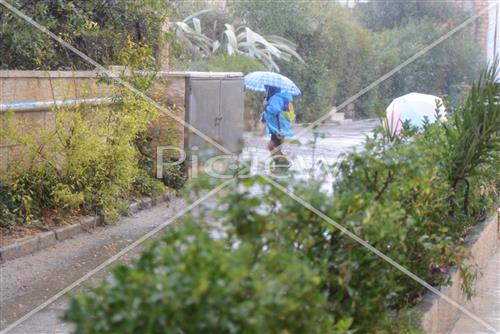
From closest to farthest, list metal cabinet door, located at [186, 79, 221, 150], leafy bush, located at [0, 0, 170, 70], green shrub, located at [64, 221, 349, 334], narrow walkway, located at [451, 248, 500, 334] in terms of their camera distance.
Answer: green shrub, located at [64, 221, 349, 334]
narrow walkway, located at [451, 248, 500, 334]
leafy bush, located at [0, 0, 170, 70]
metal cabinet door, located at [186, 79, 221, 150]

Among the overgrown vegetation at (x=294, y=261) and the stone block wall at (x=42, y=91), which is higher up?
the overgrown vegetation at (x=294, y=261)

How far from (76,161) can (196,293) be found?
7.93m

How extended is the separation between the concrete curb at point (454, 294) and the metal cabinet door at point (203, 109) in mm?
5737

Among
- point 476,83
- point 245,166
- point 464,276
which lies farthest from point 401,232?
point 476,83

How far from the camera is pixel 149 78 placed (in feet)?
41.0

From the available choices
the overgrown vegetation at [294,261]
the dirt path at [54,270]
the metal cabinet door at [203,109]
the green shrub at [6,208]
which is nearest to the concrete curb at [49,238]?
the dirt path at [54,270]

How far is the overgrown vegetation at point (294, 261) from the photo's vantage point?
2945 millimetres

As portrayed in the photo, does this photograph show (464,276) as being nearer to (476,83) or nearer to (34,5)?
(476,83)

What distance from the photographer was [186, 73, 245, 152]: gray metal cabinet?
14336 mm

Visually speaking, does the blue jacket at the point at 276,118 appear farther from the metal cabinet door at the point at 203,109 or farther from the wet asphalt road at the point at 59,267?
the wet asphalt road at the point at 59,267

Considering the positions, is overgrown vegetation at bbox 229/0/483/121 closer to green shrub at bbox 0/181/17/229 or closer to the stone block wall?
the stone block wall

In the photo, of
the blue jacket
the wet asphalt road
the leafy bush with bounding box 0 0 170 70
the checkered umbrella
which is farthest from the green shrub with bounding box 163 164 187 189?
the checkered umbrella

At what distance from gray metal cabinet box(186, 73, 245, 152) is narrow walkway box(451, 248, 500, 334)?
591cm

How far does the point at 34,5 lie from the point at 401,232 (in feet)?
29.1
